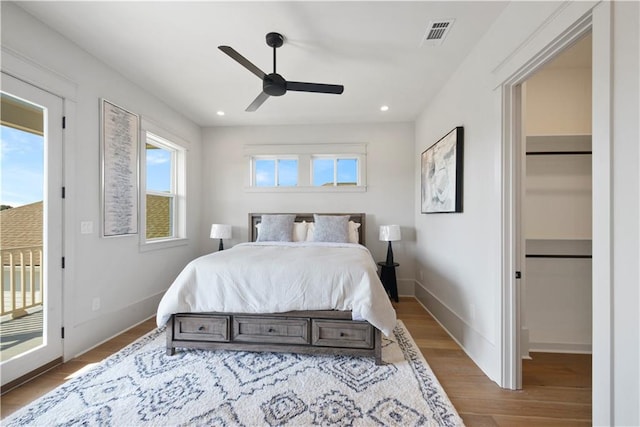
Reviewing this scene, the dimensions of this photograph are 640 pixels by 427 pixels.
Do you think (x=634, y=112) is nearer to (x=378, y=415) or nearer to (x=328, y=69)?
(x=378, y=415)

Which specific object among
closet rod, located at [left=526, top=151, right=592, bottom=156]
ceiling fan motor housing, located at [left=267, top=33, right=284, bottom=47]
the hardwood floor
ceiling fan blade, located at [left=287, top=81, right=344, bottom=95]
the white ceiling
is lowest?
the hardwood floor

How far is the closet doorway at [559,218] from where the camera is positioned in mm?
2361

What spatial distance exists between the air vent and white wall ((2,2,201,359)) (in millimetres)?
3000

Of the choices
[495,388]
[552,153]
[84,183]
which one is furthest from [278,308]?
[552,153]

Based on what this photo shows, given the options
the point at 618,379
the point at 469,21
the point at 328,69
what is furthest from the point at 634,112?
the point at 328,69

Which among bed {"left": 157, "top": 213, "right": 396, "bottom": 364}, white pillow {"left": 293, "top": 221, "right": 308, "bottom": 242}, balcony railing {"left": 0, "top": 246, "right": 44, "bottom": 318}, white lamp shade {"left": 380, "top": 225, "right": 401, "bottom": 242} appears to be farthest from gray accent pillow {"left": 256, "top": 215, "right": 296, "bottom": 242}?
balcony railing {"left": 0, "top": 246, "right": 44, "bottom": 318}

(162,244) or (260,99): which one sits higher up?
(260,99)

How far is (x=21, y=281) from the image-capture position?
2.12m

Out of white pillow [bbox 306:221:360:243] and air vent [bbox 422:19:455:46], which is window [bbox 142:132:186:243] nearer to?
white pillow [bbox 306:221:360:243]

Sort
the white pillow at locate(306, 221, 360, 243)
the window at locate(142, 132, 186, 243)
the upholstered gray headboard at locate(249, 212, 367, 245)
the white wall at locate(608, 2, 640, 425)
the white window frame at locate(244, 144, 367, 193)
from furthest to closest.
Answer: the white window frame at locate(244, 144, 367, 193)
the upholstered gray headboard at locate(249, 212, 367, 245)
the white pillow at locate(306, 221, 360, 243)
the window at locate(142, 132, 186, 243)
the white wall at locate(608, 2, 640, 425)

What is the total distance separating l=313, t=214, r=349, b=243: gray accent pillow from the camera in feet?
12.3

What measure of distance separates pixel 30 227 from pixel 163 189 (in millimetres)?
1776

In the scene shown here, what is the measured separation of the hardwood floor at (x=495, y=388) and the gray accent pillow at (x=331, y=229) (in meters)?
1.64

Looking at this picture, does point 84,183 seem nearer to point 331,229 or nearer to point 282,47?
point 282,47
